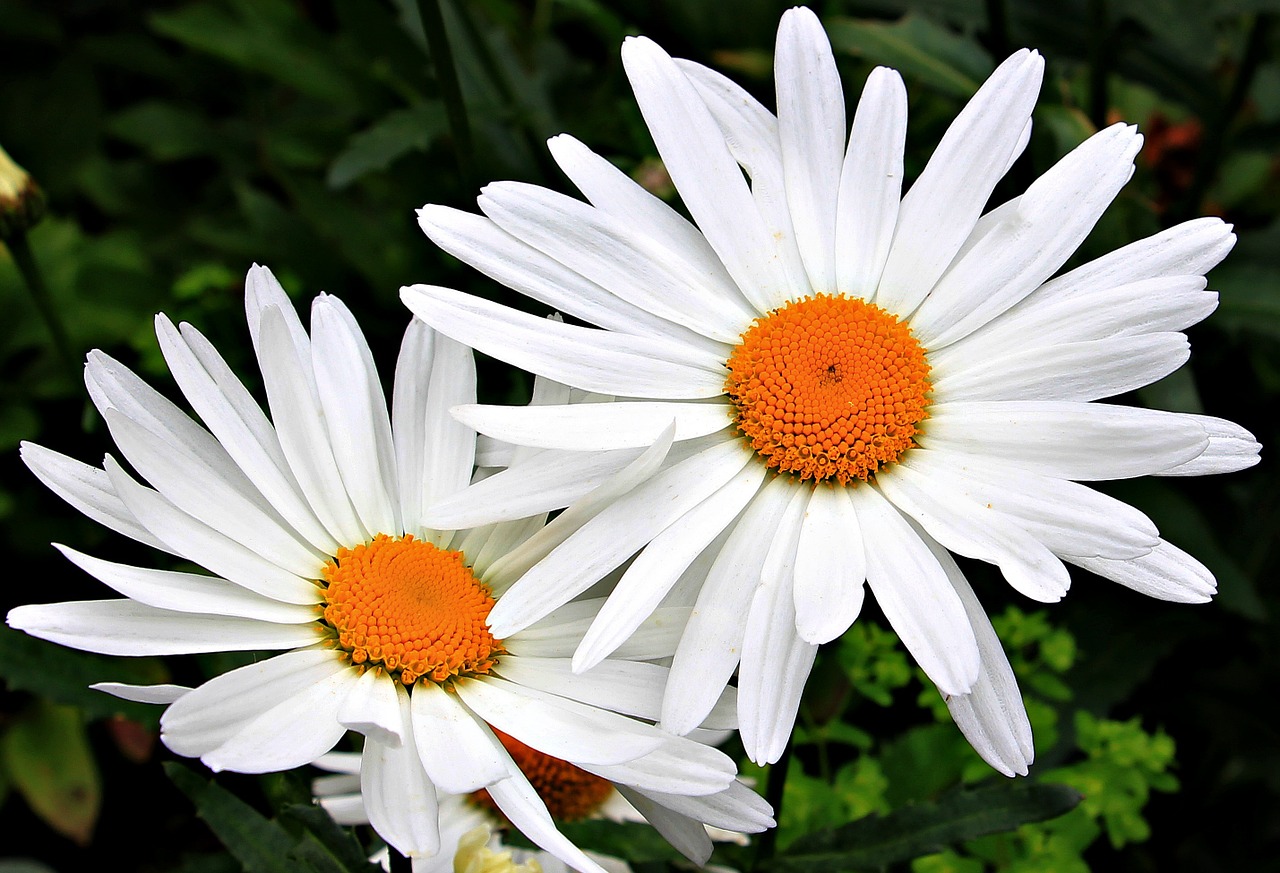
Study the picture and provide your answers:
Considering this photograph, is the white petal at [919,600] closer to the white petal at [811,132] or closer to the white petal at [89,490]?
the white petal at [811,132]

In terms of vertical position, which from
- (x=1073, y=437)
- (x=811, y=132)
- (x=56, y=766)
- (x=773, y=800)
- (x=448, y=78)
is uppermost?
(x=448, y=78)

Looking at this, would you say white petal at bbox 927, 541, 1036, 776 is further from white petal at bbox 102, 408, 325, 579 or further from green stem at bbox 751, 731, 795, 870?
white petal at bbox 102, 408, 325, 579

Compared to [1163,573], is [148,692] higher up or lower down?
higher up

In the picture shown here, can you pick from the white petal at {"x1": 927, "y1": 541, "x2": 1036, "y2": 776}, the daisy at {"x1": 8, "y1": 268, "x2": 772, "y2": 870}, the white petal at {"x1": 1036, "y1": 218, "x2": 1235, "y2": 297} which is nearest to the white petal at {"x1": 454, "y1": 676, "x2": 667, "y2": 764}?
the daisy at {"x1": 8, "y1": 268, "x2": 772, "y2": 870}

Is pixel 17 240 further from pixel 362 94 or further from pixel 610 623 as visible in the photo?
pixel 610 623

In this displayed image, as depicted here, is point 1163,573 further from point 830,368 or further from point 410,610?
point 410,610

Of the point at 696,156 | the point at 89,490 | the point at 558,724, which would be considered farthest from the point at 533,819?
the point at 696,156

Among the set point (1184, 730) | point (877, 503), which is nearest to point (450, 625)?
point (877, 503)
